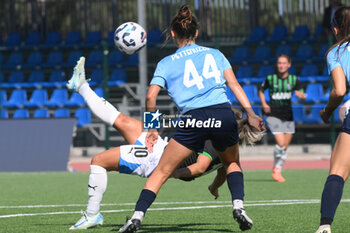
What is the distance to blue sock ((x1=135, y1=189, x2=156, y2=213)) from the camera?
18.4 feet

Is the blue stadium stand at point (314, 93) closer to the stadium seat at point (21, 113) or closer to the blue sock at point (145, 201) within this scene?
the stadium seat at point (21, 113)

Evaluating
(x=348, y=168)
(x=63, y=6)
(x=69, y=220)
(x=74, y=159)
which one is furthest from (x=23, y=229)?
(x=63, y=6)

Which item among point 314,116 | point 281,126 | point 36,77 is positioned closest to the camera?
point 281,126

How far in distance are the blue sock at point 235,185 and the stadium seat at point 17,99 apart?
1564 centimetres

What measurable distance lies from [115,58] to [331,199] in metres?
17.3

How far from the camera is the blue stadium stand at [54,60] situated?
2245 cm

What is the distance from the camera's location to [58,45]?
23.0 m

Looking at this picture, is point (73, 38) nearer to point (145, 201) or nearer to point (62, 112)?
point (62, 112)

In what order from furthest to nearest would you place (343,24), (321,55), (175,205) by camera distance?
(321,55)
(175,205)
(343,24)

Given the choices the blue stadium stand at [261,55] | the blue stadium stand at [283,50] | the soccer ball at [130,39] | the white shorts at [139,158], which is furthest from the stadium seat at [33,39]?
the white shorts at [139,158]

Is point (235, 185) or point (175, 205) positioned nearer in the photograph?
point (235, 185)

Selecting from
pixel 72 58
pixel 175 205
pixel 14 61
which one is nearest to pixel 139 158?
pixel 175 205

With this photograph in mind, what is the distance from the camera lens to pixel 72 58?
22.6 meters

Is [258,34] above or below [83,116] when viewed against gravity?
above
